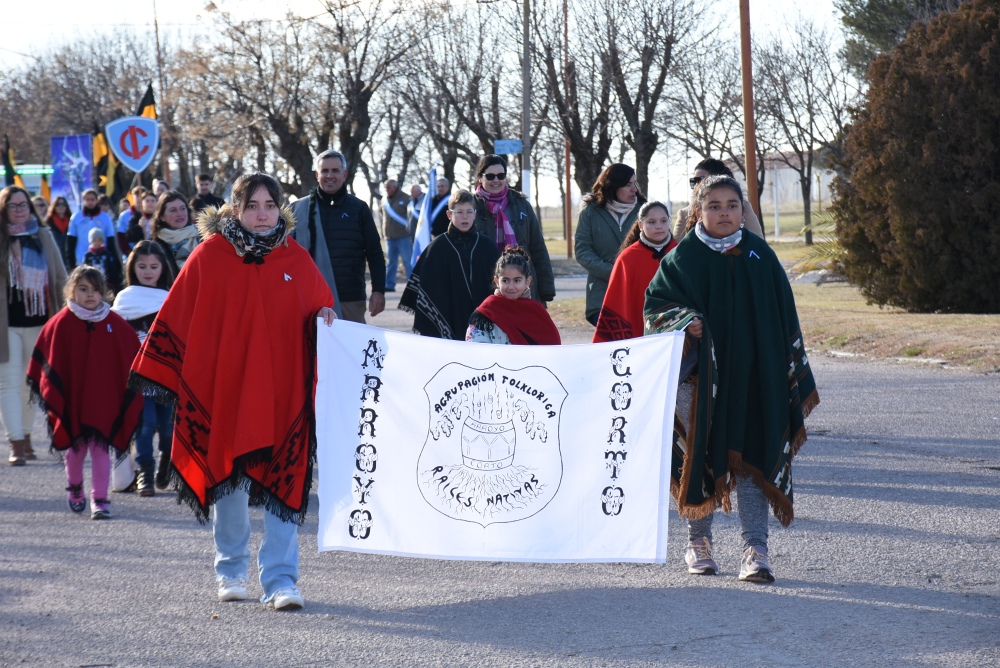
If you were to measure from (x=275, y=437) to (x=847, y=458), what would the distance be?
454 centimetres

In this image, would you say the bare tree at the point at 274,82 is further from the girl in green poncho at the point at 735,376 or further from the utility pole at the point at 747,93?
the girl in green poncho at the point at 735,376

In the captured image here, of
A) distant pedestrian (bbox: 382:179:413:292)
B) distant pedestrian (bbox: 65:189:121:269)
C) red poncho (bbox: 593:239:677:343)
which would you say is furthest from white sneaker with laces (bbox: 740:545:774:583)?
distant pedestrian (bbox: 382:179:413:292)

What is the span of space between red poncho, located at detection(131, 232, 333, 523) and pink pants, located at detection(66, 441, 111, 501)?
2325mm

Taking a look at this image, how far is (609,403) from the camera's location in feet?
18.0

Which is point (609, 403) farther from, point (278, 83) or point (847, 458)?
point (278, 83)

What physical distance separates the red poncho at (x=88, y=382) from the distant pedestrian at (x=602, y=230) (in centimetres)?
309

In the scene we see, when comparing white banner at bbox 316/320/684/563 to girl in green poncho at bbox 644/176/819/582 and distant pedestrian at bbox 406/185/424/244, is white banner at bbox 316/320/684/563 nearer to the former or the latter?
girl in green poncho at bbox 644/176/819/582

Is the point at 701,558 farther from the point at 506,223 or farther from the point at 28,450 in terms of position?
the point at 28,450

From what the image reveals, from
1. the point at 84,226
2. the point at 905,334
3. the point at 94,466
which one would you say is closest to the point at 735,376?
the point at 94,466

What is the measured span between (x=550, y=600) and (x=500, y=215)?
406cm

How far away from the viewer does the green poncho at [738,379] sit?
5.43 m

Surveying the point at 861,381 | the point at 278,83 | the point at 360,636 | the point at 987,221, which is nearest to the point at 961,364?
the point at 861,381

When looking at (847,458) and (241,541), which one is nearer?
(241,541)

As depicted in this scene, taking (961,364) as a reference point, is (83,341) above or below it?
above
